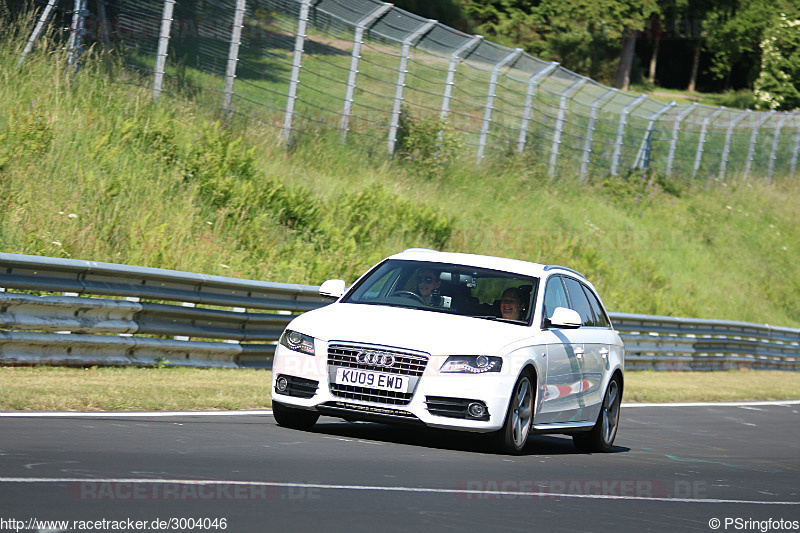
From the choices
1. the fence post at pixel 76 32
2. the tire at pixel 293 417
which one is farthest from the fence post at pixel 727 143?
the tire at pixel 293 417

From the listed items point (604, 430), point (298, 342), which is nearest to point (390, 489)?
point (298, 342)

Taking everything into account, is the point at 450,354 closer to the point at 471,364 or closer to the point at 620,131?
the point at 471,364

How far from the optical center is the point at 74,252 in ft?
53.1

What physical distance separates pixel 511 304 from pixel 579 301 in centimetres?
149

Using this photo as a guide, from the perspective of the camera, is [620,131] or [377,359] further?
[620,131]

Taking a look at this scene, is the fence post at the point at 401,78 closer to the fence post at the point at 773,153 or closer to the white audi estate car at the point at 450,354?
the white audi estate car at the point at 450,354

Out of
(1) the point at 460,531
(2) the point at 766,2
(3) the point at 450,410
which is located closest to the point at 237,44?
(3) the point at 450,410

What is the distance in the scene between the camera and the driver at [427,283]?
10602mm

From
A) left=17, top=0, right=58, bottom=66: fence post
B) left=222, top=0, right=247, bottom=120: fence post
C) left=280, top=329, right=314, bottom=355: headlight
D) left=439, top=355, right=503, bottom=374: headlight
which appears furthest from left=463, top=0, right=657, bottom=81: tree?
left=439, top=355, right=503, bottom=374: headlight

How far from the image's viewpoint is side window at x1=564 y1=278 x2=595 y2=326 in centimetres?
1172

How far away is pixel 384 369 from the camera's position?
9.38 m

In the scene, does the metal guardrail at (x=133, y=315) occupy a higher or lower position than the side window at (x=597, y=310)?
lower

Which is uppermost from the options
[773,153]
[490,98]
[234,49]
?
[773,153]

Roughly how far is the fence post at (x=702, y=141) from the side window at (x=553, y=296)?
28.1 m
